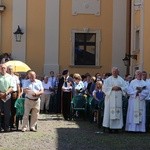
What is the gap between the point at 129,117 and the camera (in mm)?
15898

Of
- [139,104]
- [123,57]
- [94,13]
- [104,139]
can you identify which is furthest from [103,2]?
[104,139]

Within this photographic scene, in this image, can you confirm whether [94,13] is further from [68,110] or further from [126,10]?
[68,110]

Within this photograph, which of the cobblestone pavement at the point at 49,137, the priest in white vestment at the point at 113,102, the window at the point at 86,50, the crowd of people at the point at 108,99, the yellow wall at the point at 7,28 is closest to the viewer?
the cobblestone pavement at the point at 49,137

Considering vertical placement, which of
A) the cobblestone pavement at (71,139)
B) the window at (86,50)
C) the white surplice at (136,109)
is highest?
the window at (86,50)

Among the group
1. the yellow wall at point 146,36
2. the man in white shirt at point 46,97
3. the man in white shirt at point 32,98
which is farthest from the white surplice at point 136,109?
the man in white shirt at point 46,97

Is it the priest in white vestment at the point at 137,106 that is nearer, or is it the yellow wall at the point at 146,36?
the priest in white vestment at the point at 137,106

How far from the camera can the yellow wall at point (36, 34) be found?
28547mm

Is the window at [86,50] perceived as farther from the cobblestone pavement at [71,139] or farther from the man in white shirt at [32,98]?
the man in white shirt at [32,98]

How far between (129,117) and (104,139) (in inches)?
88.3

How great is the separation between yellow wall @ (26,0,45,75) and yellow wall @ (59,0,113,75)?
3.24ft

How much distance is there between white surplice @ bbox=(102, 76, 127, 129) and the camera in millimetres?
15523

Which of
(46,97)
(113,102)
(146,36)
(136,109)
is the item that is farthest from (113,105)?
(146,36)

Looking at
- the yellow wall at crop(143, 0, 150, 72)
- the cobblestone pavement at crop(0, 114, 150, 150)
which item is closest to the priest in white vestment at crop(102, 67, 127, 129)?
the cobblestone pavement at crop(0, 114, 150, 150)

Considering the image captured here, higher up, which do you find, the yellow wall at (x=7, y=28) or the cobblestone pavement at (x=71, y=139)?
the yellow wall at (x=7, y=28)
